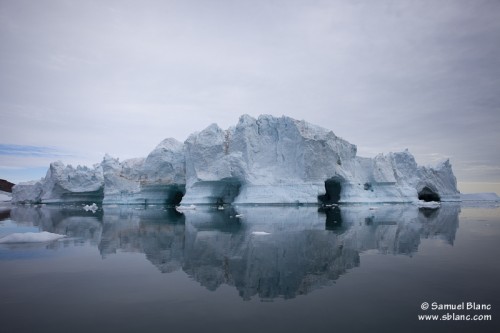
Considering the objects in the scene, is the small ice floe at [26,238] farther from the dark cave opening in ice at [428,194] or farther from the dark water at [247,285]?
the dark cave opening in ice at [428,194]

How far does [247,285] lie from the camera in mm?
4859

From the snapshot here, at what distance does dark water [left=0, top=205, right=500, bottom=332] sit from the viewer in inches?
136

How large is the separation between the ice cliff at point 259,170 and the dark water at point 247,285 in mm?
18444

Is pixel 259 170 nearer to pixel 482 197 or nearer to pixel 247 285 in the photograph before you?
pixel 247 285

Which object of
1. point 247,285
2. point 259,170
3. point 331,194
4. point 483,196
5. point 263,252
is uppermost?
point 259,170

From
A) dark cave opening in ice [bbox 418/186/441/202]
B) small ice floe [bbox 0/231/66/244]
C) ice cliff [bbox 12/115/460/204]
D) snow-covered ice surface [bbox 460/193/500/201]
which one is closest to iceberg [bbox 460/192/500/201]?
snow-covered ice surface [bbox 460/193/500/201]

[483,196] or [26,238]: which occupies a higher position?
[483,196]

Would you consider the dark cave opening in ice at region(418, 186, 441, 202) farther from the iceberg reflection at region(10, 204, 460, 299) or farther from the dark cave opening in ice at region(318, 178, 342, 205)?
the iceberg reflection at region(10, 204, 460, 299)

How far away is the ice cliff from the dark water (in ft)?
60.5

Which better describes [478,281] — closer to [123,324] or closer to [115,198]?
[123,324]

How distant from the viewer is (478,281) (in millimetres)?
4848

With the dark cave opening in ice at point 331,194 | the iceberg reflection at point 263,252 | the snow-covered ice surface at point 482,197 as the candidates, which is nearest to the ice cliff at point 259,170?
the dark cave opening in ice at point 331,194

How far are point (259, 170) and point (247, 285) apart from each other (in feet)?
76.7

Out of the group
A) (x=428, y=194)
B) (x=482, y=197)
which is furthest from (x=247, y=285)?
(x=482, y=197)
